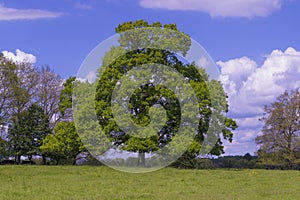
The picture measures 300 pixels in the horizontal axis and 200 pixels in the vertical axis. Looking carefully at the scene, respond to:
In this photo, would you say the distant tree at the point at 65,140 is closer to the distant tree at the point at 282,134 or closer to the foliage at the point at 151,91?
the foliage at the point at 151,91

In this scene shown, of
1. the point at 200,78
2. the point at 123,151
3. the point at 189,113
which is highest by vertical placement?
the point at 200,78

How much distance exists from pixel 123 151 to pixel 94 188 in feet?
55.0

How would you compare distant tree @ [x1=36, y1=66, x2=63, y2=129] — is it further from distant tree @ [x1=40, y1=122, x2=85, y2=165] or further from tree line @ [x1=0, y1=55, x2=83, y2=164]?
distant tree @ [x1=40, y1=122, x2=85, y2=165]

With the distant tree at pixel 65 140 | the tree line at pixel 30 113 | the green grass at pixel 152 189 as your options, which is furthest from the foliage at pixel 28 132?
the green grass at pixel 152 189

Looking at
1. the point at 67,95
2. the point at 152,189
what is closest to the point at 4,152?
the point at 67,95

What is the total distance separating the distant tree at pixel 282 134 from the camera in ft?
186

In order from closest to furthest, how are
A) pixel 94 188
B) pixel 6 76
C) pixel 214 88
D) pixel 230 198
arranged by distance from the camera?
pixel 230 198
pixel 94 188
pixel 214 88
pixel 6 76

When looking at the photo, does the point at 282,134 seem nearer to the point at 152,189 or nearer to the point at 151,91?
the point at 151,91

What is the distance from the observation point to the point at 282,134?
189 ft

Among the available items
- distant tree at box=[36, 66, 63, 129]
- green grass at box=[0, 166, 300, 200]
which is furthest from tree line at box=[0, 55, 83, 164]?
green grass at box=[0, 166, 300, 200]

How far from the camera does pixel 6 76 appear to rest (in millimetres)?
46875

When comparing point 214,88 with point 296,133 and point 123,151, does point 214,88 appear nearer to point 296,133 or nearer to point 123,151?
point 123,151

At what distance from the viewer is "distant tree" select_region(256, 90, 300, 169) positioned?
56844 mm

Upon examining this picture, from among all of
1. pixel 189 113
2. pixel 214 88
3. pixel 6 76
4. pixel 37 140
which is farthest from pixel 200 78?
pixel 37 140
